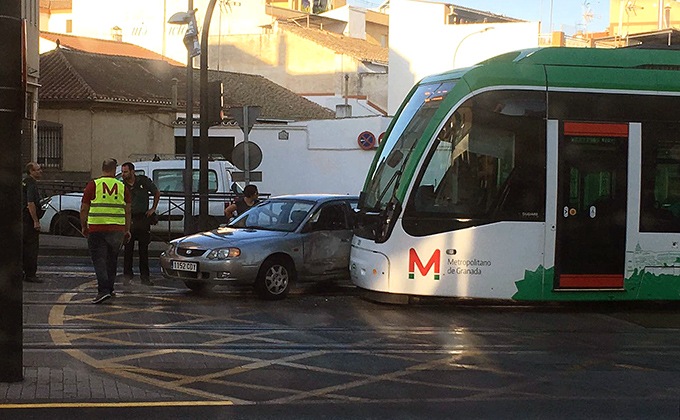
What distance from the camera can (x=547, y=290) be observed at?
A: 1249 cm

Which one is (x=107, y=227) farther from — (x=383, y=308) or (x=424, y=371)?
(x=424, y=371)

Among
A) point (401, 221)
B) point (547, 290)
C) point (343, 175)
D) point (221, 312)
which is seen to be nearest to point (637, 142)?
point (547, 290)

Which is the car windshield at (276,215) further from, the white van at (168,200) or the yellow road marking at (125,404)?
the yellow road marking at (125,404)

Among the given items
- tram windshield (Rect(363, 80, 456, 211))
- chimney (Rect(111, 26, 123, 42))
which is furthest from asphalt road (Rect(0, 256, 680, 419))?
chimney (Rect(111, 26, 123, 42))

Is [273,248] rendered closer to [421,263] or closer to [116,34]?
[421,263]

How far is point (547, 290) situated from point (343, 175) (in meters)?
29.4

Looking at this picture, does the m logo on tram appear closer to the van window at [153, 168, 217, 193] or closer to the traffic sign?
the traffic sign

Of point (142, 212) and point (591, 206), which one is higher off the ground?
point (591, 206)

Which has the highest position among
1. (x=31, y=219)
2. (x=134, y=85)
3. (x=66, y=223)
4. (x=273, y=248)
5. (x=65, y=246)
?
(x=134, y=85)

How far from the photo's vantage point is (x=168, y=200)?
21531 mm

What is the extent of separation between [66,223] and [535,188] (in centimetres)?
1272

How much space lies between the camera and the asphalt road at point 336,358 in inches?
277

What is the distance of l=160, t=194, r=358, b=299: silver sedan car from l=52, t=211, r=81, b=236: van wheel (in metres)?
8.39

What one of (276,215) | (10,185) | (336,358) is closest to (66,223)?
(276,215)
